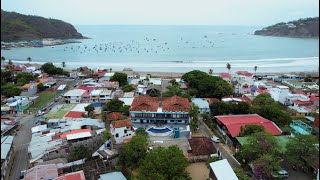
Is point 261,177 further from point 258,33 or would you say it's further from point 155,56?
point 258,33

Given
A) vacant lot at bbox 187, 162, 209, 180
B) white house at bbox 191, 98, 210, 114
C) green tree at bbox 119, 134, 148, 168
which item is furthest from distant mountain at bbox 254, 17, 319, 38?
green tree at bbox 119, 134, 148, 168

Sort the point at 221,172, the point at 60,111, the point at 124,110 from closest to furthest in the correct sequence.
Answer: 1. the point at 221,172
2. the point at 124,110
3. the point at 60,111

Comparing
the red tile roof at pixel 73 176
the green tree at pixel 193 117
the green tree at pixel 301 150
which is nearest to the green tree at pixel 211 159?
the green tree at pixel 301 150

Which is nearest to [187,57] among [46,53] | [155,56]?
[155,56]

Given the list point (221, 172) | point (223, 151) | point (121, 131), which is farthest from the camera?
point (223, 151)

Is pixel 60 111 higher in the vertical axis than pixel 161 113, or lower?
lower

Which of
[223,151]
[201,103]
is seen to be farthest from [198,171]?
[201,103]

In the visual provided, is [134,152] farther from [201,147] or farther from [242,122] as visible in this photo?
[242,122]
